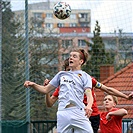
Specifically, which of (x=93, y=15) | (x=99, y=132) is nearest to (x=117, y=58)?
(x=93, y=15)

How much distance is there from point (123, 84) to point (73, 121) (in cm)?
754

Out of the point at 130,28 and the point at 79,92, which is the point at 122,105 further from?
the point at 79,92

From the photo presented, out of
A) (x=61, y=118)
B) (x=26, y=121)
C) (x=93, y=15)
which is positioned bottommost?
(x=26, y=121)

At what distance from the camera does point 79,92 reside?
29.4 feet

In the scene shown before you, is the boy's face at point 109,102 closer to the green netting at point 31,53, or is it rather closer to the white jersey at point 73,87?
the white jersey at point 73,87

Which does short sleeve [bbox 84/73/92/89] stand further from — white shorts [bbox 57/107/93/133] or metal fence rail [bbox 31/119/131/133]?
metal fence rail [bbox 31/119/131/133]

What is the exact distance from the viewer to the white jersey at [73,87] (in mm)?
8898

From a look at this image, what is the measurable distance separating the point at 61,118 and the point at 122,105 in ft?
24.9

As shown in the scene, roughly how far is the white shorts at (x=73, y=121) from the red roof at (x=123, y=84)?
21.7ft

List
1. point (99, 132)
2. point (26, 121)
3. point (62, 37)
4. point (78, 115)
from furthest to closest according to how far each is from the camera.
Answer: point (62, 37) < point (26, 121) < point (99, 132) < point (78, 115)

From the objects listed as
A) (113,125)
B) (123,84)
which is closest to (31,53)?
(123,84)

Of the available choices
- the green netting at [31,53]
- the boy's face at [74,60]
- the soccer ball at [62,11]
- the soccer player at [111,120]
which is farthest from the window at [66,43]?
the boy's face at [74,60]

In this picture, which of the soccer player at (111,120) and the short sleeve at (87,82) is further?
the soccer player at (111,120)

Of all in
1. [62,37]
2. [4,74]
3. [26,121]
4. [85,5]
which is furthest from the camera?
[62,37]
